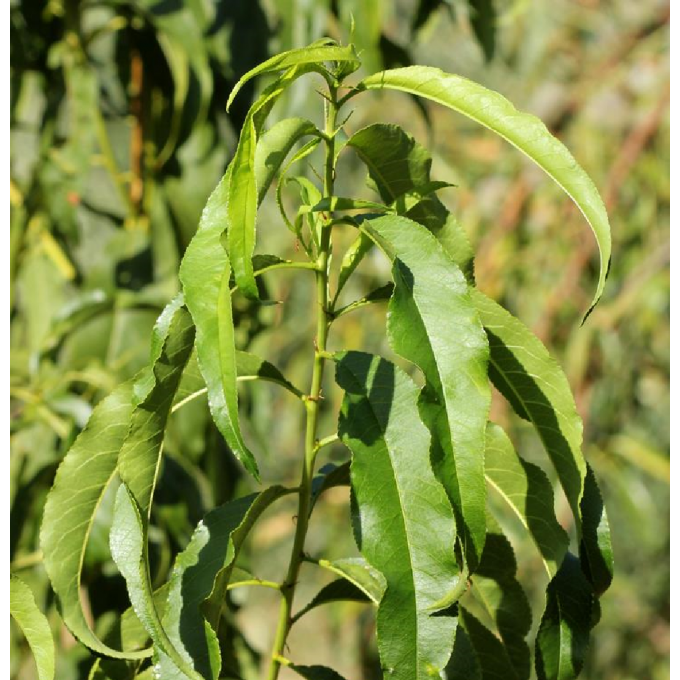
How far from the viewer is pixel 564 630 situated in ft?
2.07

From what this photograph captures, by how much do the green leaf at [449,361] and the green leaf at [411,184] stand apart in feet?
0.43

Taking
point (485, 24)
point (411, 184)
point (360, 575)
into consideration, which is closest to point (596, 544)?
point (360, 575)

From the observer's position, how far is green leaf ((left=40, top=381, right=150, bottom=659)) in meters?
0.70

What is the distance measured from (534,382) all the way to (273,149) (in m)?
0.21

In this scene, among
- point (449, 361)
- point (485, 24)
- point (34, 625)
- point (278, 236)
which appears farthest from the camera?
point (278, 236)

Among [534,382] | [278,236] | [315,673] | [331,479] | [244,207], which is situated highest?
[244,207]

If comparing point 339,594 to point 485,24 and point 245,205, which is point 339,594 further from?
point 485,24

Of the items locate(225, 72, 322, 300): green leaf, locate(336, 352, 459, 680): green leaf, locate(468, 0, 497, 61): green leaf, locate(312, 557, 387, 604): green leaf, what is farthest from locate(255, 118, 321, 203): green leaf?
locate(468, 0, 497, 61): green leaf

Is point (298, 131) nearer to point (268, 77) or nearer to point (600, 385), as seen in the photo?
point (268, 77)

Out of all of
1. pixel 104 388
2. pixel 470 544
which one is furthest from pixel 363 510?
pixel 104 388

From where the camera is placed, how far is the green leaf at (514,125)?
0.60m

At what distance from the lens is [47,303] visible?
160cm

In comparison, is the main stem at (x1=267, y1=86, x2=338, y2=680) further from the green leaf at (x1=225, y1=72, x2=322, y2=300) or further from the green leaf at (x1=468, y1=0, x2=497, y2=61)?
the green leaf at (x1=468, y1=0, x2=497, y2=61)

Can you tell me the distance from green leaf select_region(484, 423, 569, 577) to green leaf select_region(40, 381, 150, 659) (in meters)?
0.24
